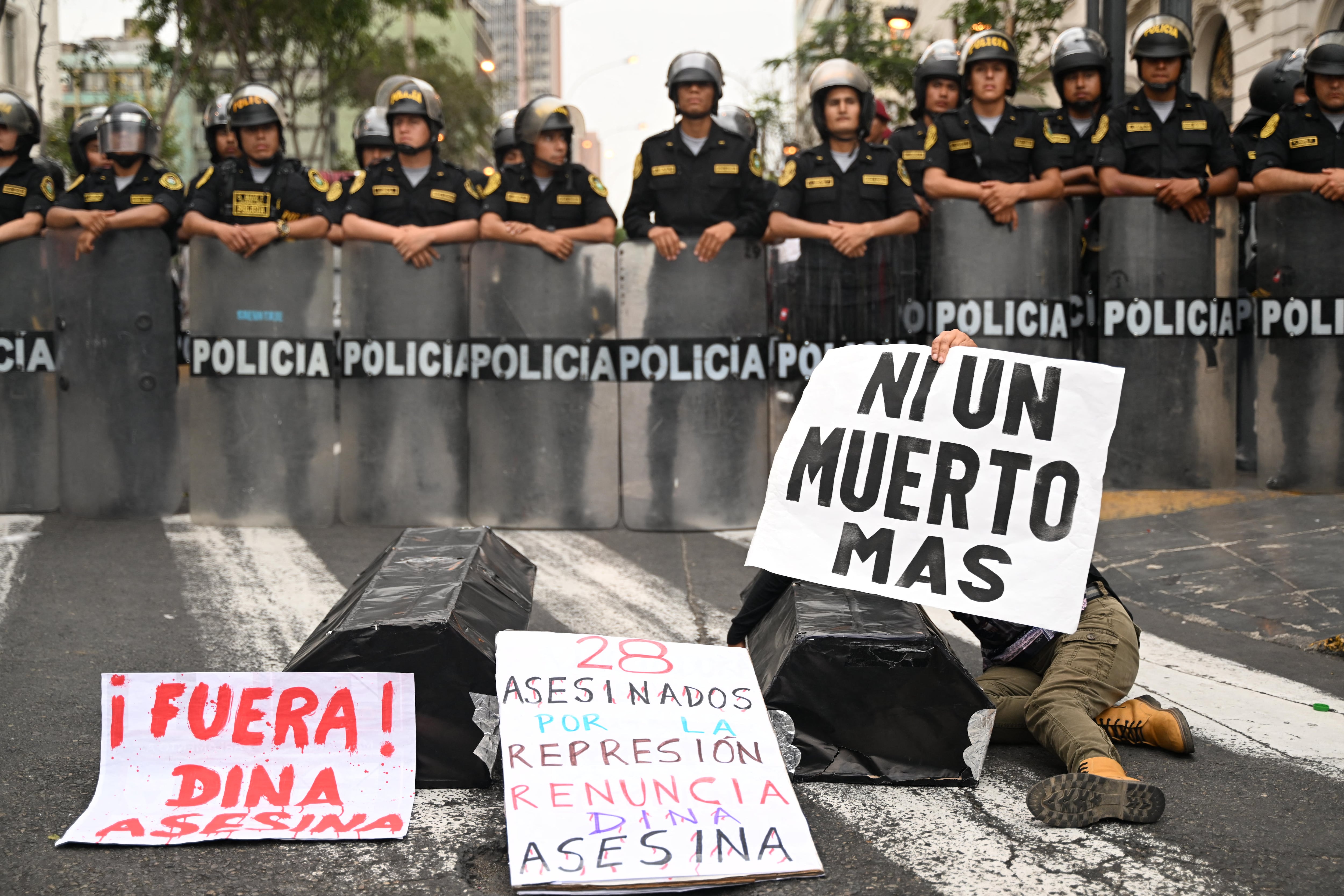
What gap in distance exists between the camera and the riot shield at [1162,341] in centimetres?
852

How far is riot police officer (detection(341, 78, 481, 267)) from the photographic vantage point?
848 cm

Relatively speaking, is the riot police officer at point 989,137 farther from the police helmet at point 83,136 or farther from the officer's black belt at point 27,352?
the police helmet at point 83,136

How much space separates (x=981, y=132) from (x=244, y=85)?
16.9 ft

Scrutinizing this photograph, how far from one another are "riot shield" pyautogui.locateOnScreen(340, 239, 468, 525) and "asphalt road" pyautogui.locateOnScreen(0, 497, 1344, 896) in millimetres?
393

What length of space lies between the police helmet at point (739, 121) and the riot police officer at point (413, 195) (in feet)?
11.9

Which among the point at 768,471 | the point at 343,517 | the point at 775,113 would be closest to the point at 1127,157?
the point at 768,471

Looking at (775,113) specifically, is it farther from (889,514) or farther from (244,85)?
(889,514)

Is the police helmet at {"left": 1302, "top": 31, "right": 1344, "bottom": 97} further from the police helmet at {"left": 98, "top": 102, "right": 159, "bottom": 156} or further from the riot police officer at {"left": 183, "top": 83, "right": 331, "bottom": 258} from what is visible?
the police helmet at {"left": 98, "top": 102, "right": 159, "bottom": 156}

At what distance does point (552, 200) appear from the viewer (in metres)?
8.94

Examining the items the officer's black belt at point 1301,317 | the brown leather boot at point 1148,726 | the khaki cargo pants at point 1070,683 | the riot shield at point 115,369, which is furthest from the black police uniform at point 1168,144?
the riot shield at point 115,369

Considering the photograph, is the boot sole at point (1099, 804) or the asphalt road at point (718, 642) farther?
the boot sole at point (1099, 804)

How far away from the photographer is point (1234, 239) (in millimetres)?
8641

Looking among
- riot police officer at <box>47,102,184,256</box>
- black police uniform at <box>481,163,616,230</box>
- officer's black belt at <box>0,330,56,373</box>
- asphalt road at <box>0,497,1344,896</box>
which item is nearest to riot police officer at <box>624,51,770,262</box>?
black police uniform at <box>481,163,616,230</box>

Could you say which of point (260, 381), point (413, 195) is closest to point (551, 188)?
point (413, 195)
